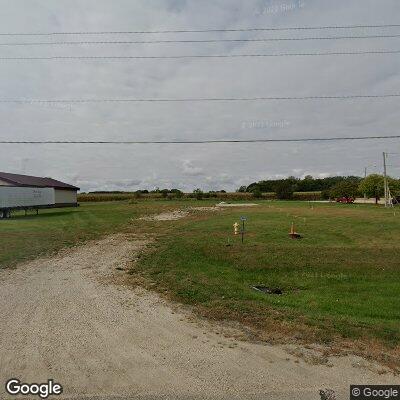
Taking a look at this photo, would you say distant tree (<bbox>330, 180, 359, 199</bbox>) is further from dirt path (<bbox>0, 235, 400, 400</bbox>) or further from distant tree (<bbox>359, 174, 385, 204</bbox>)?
dirt path (<bbox>0, 235, 400, 400</bbox>)

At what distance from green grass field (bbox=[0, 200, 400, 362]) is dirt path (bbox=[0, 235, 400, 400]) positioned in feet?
3.45

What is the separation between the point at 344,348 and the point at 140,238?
14.1m

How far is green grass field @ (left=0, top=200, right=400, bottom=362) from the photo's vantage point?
6.91 metres

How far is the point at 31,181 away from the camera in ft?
155

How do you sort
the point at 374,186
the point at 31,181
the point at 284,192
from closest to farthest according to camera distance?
the point at 31,181
the point at 374,186
the point at 284,192

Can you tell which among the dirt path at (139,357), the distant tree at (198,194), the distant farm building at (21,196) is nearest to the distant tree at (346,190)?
the distant tree at (198,194)

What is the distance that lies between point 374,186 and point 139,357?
6775cm

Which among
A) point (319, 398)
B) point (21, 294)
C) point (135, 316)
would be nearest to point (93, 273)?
point (21, 294)

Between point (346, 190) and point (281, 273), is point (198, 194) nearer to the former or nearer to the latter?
point (346, 190)

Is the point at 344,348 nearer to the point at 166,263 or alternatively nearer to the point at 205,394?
the point at 205,394

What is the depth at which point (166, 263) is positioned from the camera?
40.4ft

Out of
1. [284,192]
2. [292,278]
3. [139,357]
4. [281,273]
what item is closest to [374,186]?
[284,192]

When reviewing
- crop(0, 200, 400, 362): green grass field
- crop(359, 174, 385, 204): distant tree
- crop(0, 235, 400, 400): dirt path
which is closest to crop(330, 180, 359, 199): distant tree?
crop(359, 174, 385, 204): distant tree

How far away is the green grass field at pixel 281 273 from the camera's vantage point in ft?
22.7
